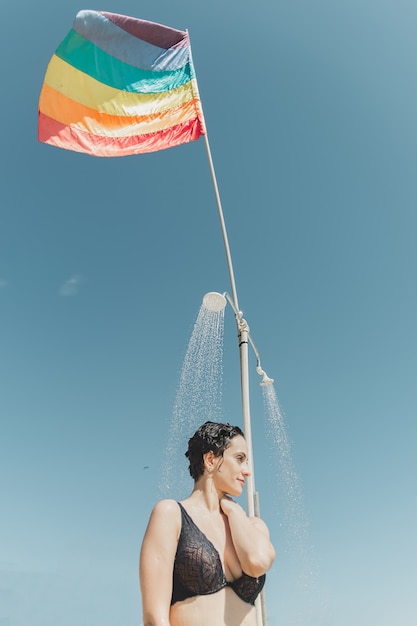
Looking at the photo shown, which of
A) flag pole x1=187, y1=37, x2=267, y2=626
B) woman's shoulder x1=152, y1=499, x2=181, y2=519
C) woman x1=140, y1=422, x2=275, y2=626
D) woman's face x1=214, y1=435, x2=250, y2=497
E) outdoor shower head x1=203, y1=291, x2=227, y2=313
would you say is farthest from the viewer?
outdoor shower head x1=203, y1=291, x2=227, y2=313

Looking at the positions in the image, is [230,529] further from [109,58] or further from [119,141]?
[109,58]

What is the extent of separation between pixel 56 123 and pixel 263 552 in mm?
8180

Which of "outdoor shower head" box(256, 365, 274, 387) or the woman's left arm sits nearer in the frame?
the woman's left arm

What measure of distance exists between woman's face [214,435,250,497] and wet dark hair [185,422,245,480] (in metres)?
0.04

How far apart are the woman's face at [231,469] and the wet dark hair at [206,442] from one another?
0.12 ft

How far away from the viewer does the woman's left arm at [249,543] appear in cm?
252

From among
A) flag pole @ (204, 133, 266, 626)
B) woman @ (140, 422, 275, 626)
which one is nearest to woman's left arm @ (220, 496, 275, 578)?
woman @ (140, 422, 275, 626)

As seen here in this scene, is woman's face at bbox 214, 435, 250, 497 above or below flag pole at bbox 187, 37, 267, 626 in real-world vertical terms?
below

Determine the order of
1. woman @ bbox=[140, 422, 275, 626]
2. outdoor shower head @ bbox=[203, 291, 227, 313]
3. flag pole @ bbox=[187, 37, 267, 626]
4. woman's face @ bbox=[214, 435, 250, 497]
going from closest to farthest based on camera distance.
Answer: woman @ bbox=[140, 422, 275, 626] < woman's face @ bbox=[214, 435, 250, 497] < flag pole @ bbox=[187, 37, 267, 626] < outdoor shower head @ bbox=[203, 291, 227, 313]

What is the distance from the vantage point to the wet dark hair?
2959 mm

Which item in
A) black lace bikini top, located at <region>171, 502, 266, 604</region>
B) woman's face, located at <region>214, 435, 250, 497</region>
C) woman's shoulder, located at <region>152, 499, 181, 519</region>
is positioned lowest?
black lace bikini top, located at <region>171, 502, 266, 604</region>

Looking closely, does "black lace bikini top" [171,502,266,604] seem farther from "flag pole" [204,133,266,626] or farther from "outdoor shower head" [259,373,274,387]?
"outdoor shower head" [259,373,274,387]

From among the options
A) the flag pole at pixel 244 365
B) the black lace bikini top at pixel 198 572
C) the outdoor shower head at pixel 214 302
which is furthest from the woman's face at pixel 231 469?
the outdoor shower head at pixel 214 302

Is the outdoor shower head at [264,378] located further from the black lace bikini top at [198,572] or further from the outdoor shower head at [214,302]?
the black lace bikini top at [198,572]
